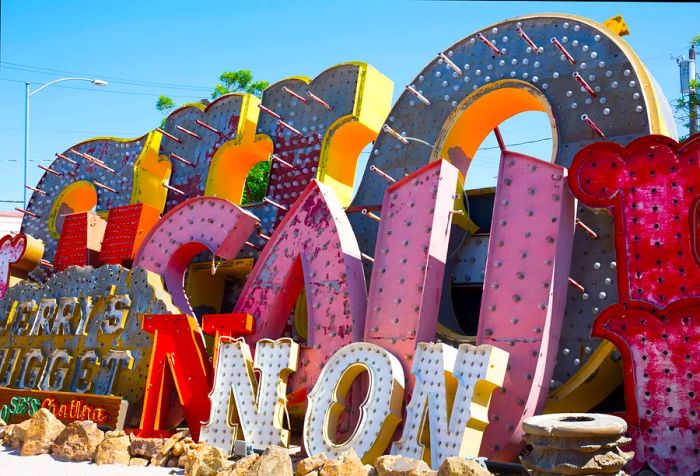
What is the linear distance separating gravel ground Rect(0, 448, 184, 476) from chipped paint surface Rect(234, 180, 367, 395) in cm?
179

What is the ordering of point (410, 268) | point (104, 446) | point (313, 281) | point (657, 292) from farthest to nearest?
point (313, 281)
point (104, 446)
point (410, 268)
point (657, 292)

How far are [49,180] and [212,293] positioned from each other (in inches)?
181

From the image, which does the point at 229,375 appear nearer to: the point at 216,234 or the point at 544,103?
the point at 216,234

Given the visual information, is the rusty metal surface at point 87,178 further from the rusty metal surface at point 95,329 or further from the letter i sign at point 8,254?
the rusty metal surface at point 95,329

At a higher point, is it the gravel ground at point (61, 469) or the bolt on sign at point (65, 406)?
the bolt on sign at point (65, 406)

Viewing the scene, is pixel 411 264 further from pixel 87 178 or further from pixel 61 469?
pixel 87 178

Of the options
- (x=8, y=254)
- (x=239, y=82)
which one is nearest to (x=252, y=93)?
(x=239, y=82)

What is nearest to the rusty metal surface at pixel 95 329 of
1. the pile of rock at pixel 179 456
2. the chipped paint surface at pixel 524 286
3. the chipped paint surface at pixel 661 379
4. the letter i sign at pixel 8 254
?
the letter i sign at pixel 8 254

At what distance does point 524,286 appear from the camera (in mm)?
7406

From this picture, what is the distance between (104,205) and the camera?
1388 centimetres

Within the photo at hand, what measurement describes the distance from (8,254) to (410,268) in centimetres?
847

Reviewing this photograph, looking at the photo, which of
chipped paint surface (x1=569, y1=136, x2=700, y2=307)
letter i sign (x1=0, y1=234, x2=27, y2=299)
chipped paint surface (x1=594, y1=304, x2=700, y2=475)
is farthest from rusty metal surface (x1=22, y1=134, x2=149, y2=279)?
chipped paint surface (x1=594, y1=304, x2=700, y2=475)

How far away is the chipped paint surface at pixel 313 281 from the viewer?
345 inches

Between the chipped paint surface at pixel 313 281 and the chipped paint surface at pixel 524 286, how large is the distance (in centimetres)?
177
